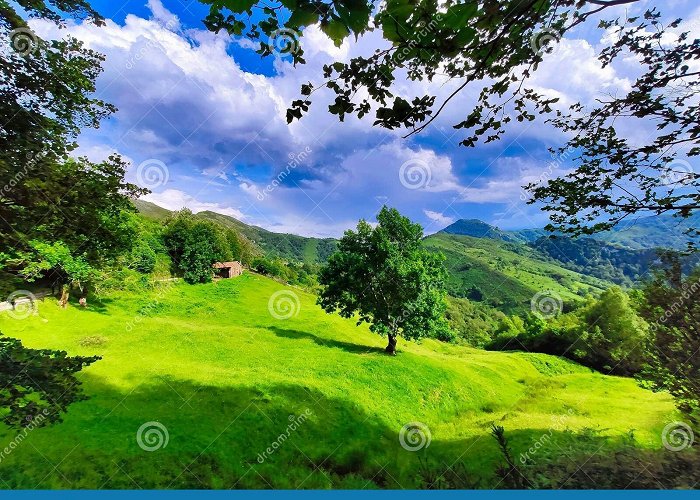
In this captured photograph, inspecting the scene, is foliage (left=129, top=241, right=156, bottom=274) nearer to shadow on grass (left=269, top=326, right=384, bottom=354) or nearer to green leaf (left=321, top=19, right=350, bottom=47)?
shadow on grass (left=269, top=326, right=384, bottom=354)

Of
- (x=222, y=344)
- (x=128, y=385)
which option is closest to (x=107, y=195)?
(x=128, y=385)

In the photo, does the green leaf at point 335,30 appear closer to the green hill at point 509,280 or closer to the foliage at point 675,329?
the foliage at point 675,329

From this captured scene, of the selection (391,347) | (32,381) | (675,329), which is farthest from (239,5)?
(391,347)

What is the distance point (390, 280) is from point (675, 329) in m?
15.1

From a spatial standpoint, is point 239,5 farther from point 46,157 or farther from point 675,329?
point 675,329

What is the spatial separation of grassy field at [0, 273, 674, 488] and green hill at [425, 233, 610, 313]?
8446 cm

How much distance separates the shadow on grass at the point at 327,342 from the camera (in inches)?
946

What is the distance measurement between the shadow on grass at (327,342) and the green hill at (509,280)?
268 feet

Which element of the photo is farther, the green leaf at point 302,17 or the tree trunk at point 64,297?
the tree trunk at point 64,297

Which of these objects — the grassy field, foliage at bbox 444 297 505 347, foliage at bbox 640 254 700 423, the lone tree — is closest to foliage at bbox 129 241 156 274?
the grassy field

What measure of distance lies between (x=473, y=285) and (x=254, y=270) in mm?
99925

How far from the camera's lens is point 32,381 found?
4.80 metres

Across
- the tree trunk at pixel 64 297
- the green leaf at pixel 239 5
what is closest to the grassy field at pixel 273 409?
the tree trunk at pixel 64 297

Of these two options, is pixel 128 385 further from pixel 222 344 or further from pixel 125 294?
pixel 125 294
